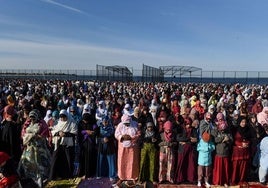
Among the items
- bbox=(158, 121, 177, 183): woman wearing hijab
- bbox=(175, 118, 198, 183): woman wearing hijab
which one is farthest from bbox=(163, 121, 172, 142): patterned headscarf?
bbox=(175, 118, 198, 183): woman wearing hijab

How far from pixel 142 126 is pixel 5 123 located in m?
3.56

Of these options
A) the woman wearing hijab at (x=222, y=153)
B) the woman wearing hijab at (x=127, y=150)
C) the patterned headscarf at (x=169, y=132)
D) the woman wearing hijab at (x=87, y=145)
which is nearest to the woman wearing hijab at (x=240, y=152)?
the woman wearing hijab at (x=222, y=153)

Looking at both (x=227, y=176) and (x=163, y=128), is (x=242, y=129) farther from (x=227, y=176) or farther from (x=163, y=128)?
(x=163, y=128)

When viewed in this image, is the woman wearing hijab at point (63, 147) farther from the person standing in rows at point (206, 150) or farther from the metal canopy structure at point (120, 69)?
the metal canopy structure at point (120, 69)

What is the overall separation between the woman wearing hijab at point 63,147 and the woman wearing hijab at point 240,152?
3927 millimetres

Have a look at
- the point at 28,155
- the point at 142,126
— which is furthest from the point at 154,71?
the point at 28,155

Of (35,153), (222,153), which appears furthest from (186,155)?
(35,153)

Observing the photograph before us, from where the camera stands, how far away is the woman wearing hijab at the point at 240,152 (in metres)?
9.27

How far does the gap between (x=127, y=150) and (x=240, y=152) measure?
2.71 m

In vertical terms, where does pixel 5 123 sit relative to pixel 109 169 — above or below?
above

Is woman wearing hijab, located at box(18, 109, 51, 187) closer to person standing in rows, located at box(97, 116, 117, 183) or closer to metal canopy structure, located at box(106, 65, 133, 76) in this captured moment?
person standing in rows, located at box(97, 116, 117, 183)

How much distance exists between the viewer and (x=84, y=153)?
386 inches

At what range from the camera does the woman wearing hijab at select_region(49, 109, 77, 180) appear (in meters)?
9.50

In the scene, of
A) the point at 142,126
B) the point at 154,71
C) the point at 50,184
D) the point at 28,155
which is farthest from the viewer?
the point at 154,71
